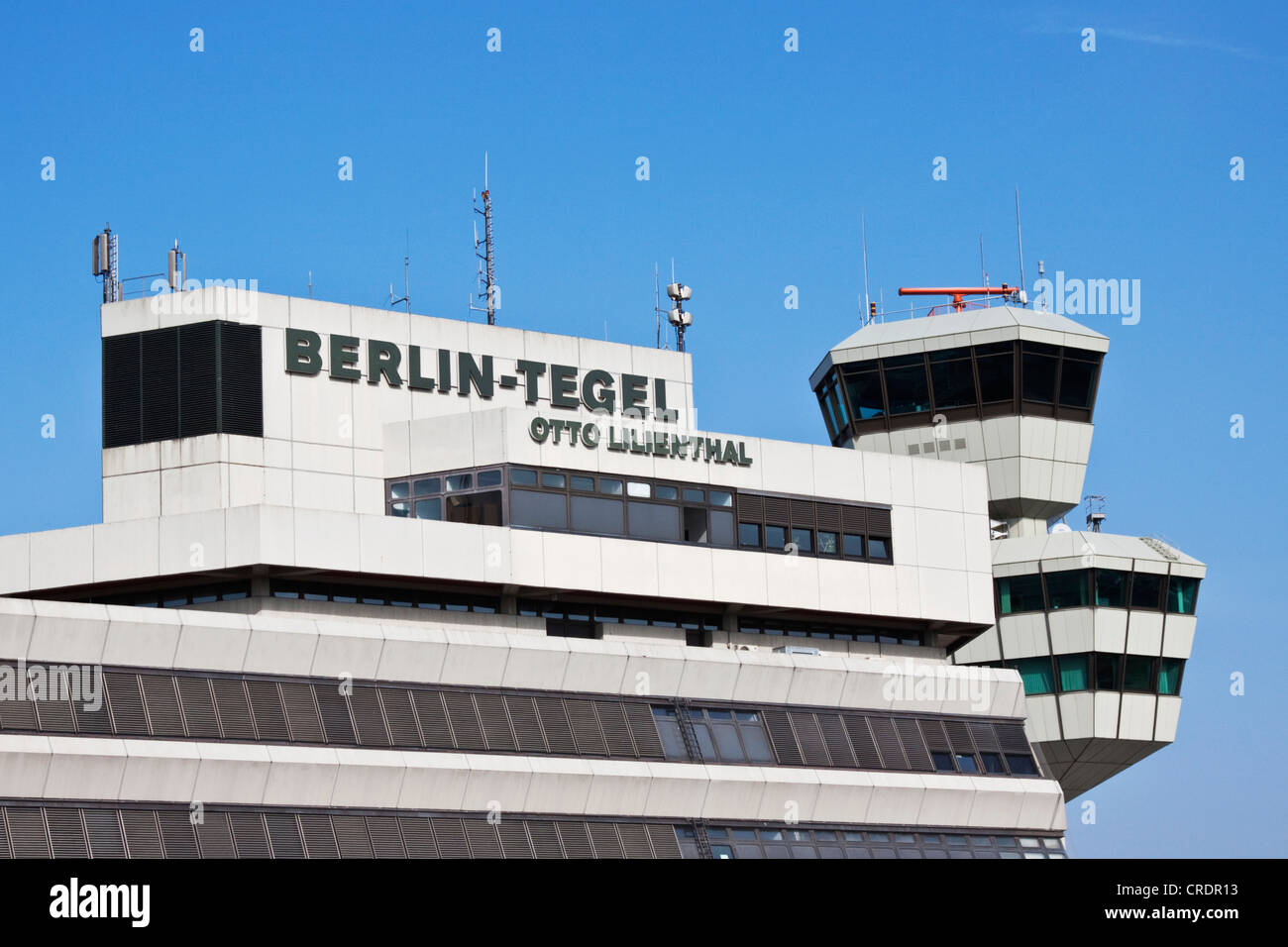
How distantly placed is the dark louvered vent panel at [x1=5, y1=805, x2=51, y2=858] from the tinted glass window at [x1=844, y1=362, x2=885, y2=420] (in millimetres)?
44561

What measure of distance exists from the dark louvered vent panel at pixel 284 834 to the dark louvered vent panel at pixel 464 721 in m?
5.05

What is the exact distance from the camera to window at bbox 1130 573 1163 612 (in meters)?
Answer: 75.3

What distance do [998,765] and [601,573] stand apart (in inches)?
522

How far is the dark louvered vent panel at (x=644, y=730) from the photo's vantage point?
170 feet

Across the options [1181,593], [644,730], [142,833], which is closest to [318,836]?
[142,833]

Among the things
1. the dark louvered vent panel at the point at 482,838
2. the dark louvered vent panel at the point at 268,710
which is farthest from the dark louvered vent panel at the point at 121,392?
the dark louvered vent panel at the point at 482,838

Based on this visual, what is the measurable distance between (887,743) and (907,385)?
25.5 m

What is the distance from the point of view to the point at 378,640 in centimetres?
4809

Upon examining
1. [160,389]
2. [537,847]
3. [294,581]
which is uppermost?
[160,389]

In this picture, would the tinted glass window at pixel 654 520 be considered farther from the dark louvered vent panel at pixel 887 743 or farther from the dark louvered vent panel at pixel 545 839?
the dark louvered vent panel at pixel 545 839

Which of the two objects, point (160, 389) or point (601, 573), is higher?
point (160, 389)

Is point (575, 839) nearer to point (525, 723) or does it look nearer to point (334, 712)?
point (525, 723)
